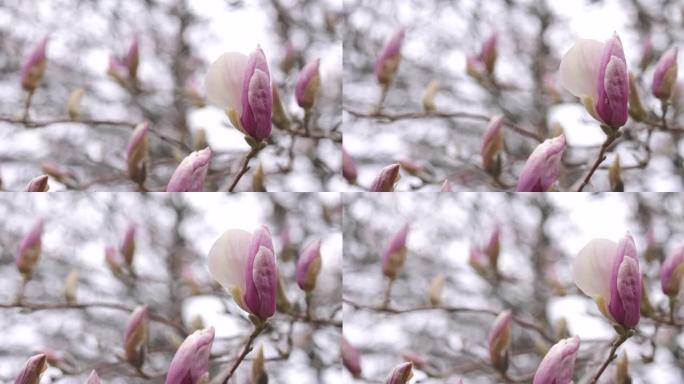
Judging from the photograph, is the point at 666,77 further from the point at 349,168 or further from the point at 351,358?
the point at 351,358

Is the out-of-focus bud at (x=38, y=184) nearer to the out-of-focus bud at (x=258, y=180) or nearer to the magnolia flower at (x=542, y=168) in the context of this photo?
the out-of-focus bud at (x=258, y=180)

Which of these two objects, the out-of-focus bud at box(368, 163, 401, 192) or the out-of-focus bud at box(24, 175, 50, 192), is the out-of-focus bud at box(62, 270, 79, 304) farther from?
the out-of-focus bud at box(368, 163, 401, 192)

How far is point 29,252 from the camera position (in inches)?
60.6

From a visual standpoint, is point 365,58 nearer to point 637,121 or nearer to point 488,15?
point 488,15

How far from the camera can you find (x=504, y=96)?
1.67 m

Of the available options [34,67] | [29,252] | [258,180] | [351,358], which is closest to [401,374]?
[351,358]

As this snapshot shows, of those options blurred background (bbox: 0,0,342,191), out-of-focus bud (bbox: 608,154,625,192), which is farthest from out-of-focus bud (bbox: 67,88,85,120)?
out-of-focus bud (bbox: 608,154,625,192)

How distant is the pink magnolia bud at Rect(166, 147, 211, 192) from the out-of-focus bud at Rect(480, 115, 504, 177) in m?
0.43

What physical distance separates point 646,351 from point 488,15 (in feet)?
1.98

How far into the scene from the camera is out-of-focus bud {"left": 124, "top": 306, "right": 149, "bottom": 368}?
1.50 meters

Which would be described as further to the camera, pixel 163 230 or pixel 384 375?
pixel 163 230

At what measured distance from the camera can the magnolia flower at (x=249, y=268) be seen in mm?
1263

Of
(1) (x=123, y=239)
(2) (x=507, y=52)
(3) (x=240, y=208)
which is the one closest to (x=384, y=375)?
(3) (x=240, y=208)

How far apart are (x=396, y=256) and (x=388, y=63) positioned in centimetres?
31
